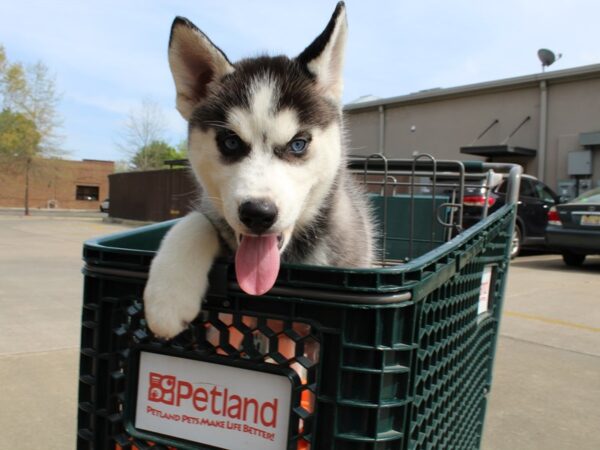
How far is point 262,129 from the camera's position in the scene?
2.00m

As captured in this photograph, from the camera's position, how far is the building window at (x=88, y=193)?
58.0 metres

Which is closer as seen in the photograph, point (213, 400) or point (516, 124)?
point (213, 400)

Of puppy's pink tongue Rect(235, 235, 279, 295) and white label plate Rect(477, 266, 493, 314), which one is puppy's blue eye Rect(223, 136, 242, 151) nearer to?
puppy's pink tongue Rect(235, 235, 279, 295)

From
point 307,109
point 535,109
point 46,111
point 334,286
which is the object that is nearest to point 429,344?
point 334,286

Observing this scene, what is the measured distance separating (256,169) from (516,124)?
1946cm

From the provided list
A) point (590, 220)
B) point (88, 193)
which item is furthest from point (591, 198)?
point (88, 193)

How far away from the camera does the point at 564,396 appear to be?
12.5 feet

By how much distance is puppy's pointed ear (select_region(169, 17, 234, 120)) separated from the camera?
6.77 feet

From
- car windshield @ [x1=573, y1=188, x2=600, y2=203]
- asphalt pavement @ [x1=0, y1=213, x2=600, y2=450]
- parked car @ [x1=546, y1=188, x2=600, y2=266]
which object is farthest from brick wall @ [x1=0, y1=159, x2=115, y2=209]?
asphalt pavement @ [x1=0, y1=213, x2=600, y2=450]

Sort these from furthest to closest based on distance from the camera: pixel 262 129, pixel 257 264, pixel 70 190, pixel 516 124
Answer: pixel 70 190
pixel 516 124
pixel 262 129
pixel 257 264

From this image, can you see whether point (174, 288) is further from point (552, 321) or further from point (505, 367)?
point (552, 321)

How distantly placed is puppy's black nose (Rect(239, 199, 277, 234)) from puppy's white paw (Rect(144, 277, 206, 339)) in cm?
35

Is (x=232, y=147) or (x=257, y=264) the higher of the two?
(x=232, y=147)

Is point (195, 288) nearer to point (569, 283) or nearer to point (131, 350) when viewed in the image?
point (131, 350)
